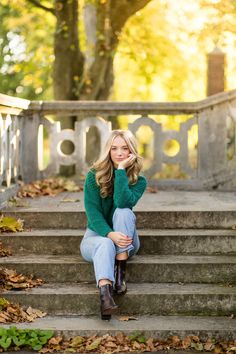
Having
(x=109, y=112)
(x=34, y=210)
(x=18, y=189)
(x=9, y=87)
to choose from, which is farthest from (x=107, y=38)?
(x=9, y=87)

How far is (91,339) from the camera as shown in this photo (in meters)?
5.52

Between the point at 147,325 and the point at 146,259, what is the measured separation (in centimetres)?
95

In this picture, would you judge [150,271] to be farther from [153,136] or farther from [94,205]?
[153,136]

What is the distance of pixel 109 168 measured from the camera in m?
6.24

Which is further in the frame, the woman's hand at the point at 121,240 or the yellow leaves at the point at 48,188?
the yellow leaves at the point at 48,188

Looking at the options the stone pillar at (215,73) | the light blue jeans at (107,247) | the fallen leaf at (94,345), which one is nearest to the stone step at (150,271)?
the light blue jeans at (107,247)

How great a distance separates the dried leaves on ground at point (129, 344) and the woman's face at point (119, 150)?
151 cm

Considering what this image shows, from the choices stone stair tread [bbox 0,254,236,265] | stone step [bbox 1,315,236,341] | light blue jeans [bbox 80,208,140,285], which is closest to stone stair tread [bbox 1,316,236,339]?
stone step [bbox 1,315,236,341]

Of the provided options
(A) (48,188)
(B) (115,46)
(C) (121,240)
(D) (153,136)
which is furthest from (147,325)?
(B) (115,46)

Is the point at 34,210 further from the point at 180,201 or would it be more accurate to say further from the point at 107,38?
the point at 107,38

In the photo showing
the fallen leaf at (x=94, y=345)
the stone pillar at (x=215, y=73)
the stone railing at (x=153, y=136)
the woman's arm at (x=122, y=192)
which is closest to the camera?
the fallen leaf at (x=94, y=345)

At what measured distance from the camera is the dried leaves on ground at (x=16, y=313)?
5.80 m

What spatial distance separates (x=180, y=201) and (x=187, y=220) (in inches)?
36.5

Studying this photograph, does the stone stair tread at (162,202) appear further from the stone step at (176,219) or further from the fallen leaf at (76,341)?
the fallen leaf at (76,341)
